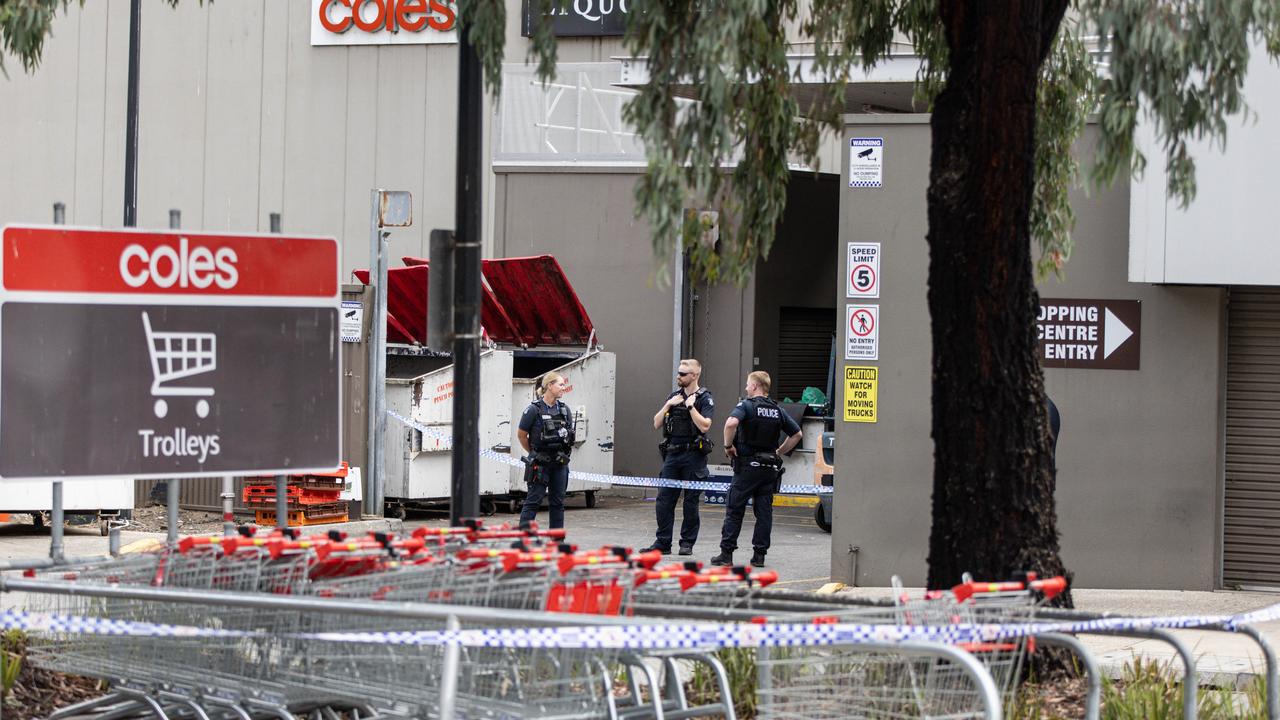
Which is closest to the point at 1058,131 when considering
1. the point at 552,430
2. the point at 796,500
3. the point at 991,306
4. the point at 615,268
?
the point at 991,306

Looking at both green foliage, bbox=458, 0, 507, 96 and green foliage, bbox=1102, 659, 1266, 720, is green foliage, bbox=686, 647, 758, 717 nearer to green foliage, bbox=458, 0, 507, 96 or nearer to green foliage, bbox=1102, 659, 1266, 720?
green foliage, bbox=1102, 659, 1266, 720

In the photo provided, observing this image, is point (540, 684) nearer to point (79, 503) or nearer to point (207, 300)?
point (207, 300)

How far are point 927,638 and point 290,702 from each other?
257 cm

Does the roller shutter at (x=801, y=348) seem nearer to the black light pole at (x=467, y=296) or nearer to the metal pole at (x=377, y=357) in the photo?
the metal pole at (x=377, y=357)

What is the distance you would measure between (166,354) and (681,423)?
903cm

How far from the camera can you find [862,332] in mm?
13633

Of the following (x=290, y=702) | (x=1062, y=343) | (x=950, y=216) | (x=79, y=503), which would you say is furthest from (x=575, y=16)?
(x=290, y=702)

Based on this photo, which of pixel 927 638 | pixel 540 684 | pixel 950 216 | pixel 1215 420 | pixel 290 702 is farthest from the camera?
pixel 1215 420

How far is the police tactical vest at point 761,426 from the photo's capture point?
50.6 feet

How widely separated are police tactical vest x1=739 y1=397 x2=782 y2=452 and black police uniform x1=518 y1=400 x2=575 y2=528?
1.86 metres

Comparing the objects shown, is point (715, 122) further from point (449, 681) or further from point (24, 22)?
point (24, 22)

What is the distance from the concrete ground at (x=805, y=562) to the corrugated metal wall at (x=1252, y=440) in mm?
332

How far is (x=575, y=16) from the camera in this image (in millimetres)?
26297

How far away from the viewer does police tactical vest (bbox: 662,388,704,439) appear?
16.2m
